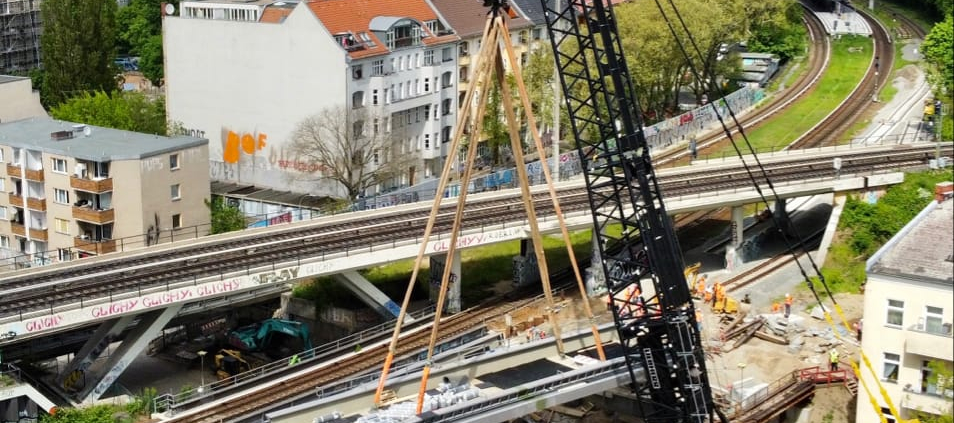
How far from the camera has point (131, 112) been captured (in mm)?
113500

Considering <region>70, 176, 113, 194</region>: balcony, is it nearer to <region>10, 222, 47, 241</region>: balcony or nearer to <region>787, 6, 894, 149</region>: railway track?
<region>10, 222, 47, 241</region>: balcony

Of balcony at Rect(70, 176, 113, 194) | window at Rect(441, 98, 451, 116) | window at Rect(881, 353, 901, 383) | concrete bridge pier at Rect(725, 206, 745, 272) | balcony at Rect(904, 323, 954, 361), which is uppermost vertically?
balcony at Rect(904, 323, 954, 361)

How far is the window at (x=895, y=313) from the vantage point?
159ft

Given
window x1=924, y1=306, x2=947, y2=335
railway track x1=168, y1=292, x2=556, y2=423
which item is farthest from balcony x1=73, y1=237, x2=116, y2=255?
window x1=924, y1=306, x2=947, y2=335

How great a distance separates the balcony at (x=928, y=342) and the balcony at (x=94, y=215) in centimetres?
5772

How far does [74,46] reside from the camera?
12825 cm

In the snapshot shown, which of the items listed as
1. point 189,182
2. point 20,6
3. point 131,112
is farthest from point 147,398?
point 20,6

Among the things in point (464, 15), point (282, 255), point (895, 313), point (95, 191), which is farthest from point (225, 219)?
point (895, 313)

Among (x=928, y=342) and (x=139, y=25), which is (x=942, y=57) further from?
(x=139, y=25)

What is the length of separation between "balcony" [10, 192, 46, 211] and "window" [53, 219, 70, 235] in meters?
1.40

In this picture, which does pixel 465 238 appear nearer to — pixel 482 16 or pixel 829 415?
pixel 829 415

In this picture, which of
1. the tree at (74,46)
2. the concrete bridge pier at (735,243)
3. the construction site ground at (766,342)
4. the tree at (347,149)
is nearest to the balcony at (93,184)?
the tree at (347,149)

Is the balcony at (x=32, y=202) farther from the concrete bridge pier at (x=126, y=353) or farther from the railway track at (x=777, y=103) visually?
the railway track at (x=777, y=103)

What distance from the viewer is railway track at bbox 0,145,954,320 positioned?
224 ft
